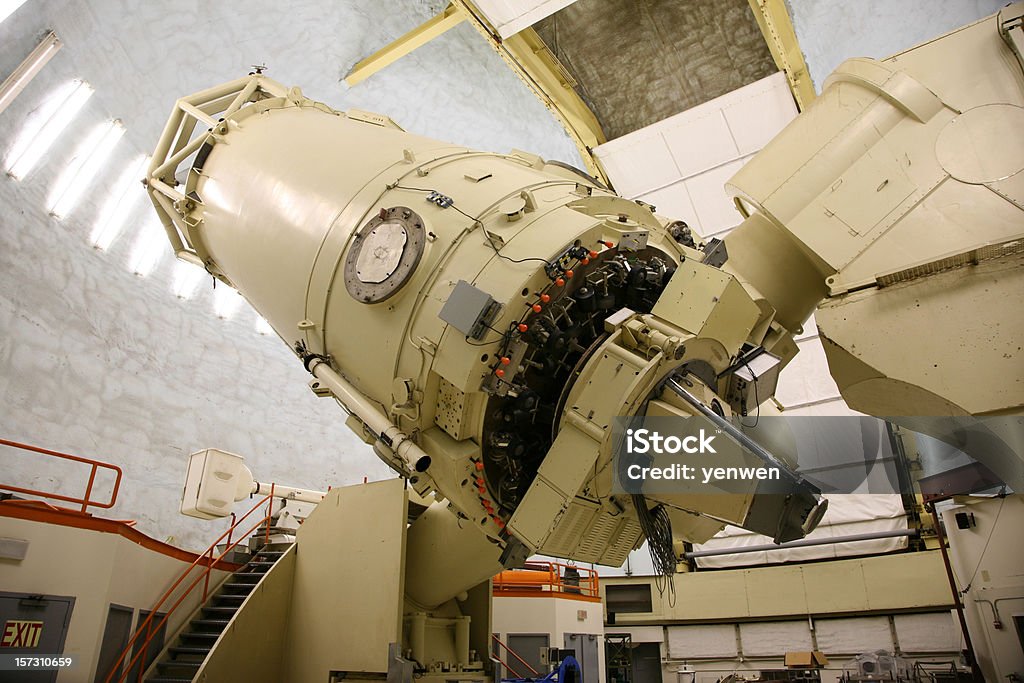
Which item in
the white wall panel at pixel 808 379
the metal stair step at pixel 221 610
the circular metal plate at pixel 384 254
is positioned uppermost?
the white wall panel at pixel 808 379

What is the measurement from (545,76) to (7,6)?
658 centimetres

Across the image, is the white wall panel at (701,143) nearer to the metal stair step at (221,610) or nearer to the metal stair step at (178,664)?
the metal stair step at (221,610)

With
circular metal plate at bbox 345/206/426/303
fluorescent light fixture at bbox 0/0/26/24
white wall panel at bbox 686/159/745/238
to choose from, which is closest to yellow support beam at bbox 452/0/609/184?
white wall panel at bbox 686/159/745/238

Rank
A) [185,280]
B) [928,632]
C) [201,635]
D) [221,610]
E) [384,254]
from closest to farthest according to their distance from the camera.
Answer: [384,254] < [201,635] < [221,610] < [928,632] < [185,280]

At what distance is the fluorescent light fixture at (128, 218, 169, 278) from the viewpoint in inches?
434

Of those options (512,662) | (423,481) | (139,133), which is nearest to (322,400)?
(139,133)

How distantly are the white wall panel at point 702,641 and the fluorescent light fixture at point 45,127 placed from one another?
12.1 meters

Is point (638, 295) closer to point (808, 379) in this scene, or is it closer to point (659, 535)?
point (659, 535)

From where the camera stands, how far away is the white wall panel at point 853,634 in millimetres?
9078

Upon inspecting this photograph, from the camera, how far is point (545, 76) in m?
8.91

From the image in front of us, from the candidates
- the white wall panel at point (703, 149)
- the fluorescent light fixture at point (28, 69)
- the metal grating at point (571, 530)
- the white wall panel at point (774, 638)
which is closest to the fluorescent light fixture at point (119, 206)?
the fluorescent light fixture at point (28, 69)

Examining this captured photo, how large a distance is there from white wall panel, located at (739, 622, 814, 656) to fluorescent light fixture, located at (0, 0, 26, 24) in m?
13.1

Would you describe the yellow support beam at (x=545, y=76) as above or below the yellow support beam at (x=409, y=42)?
below

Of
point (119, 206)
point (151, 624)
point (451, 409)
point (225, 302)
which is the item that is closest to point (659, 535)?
point (451, 409)
